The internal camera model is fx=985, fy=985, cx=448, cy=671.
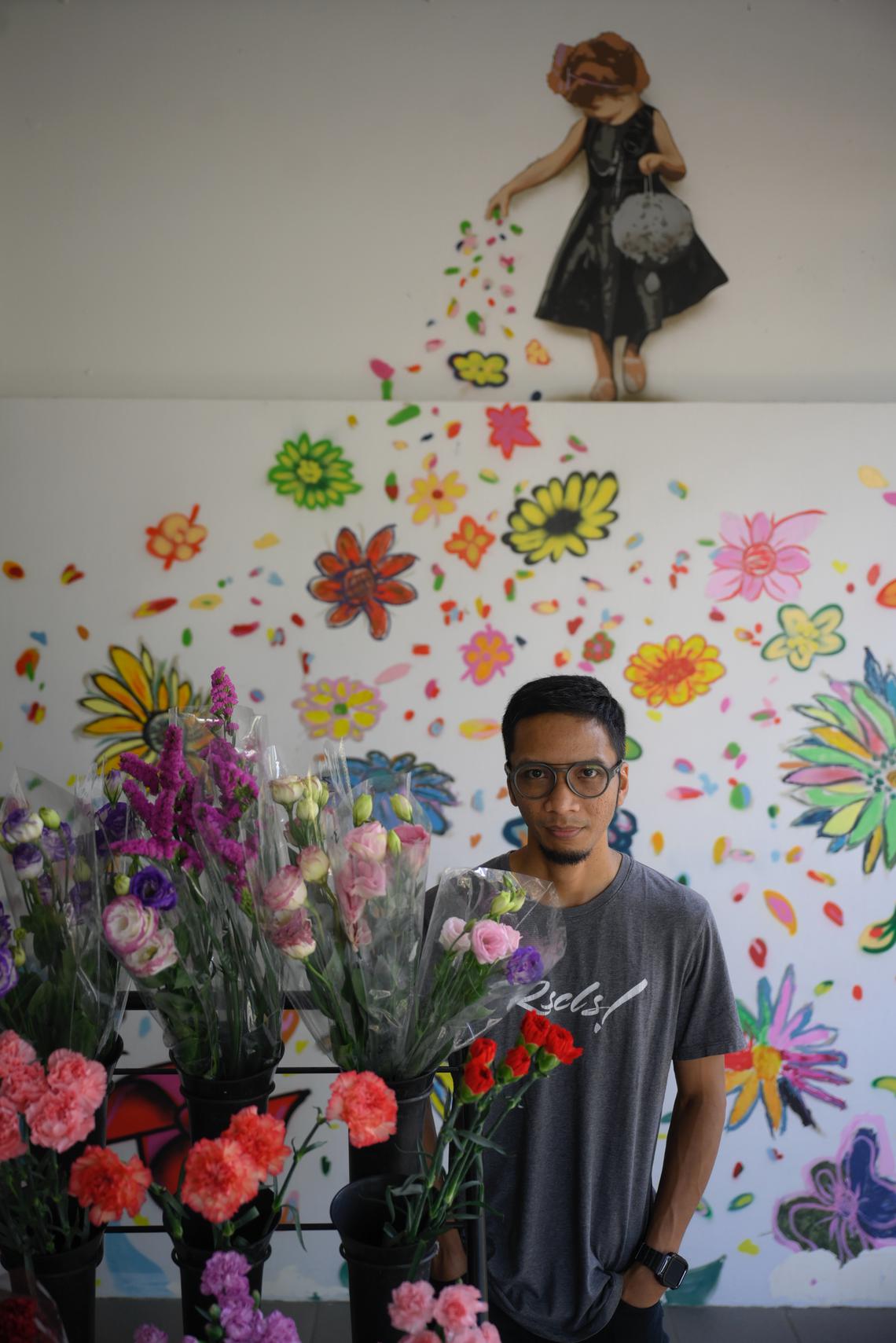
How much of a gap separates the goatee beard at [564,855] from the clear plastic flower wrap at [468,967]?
0.45m

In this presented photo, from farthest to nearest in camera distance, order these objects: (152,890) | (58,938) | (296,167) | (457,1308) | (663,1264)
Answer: (296,167) → (663,1264) → (58,938) → (152,890) → (457,1308)

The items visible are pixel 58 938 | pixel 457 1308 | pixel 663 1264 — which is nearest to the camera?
pixel 457 1308

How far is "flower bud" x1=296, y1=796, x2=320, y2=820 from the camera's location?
100 centimetres

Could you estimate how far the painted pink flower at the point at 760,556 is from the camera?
100 inches

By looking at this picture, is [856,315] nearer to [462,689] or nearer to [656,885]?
[462,689]

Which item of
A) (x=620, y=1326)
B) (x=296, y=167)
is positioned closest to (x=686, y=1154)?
(x=620, y=1326)

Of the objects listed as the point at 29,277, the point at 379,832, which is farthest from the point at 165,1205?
the point at 29,277

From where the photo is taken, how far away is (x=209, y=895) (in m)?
1.01

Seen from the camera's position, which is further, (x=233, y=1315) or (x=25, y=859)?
(x=25, y=859)

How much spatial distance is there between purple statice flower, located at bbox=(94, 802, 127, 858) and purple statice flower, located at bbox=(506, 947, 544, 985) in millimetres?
421

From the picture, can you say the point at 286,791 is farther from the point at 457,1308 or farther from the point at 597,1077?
the point at 597,1077

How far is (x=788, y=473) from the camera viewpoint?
255 cm

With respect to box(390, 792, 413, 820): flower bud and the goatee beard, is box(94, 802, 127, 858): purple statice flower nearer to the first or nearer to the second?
box(390, 792, 413, 820): flower bud

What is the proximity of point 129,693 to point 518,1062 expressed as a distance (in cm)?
182
